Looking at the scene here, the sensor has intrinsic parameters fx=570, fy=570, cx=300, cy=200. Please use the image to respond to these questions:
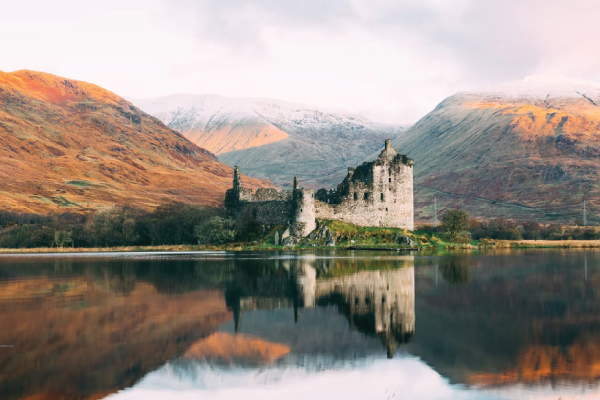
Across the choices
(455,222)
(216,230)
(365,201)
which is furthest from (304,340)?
(455,222)

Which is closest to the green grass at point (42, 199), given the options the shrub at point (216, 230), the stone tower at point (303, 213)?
the shrub at point (216, 230)

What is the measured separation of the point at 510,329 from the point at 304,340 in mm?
6169

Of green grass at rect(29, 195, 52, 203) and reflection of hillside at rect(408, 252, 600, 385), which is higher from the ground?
green grass at rect(29, 195, 52, 203)

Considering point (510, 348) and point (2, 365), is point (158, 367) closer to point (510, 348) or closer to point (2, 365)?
point (2, 365)

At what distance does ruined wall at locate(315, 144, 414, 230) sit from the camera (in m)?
62.5

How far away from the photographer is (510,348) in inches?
572

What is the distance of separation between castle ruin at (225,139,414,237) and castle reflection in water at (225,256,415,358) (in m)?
27.2

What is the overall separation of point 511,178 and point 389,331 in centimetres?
17689

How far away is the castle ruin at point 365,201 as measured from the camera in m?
62.2

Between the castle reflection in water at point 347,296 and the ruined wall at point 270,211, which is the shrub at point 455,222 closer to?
the ruined wall at point 270,211

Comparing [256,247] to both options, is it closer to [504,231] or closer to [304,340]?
[504,231]

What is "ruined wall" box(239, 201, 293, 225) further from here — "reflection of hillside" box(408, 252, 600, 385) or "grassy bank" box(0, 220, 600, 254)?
"reflection of hillside" box(408, 252, 600, 385)

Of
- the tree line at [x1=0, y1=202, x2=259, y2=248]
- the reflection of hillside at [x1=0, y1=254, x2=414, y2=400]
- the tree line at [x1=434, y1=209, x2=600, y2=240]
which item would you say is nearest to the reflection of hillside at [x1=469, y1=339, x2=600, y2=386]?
the reflection of hillside at [x1=0, y1=254, x2=414, y2=400]

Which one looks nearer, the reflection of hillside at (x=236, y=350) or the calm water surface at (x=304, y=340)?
the calm water surface at (x=304, y=340)
